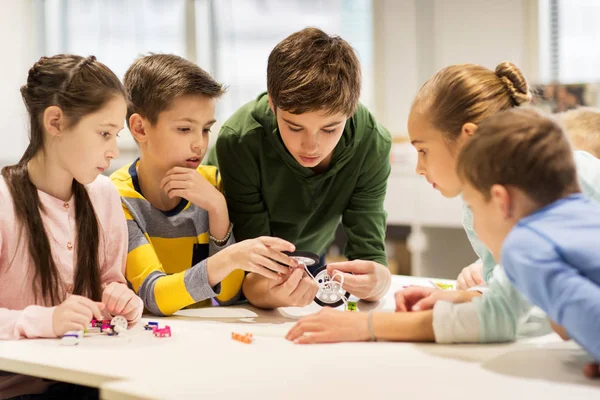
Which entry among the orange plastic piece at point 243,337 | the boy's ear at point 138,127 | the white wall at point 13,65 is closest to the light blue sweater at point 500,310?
the orange plastic piece at point 243,337

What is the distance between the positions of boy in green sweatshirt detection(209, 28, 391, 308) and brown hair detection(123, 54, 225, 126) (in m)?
0.16

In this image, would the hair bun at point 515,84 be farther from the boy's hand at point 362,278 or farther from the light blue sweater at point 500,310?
the boy's hand at point 362,278

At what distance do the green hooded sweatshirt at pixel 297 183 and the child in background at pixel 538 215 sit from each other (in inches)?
29.4

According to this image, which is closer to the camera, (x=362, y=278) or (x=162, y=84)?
(x=362, y=278)

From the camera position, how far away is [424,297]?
50.9 inches

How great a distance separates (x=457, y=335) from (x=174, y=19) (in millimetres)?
4047

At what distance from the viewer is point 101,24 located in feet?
16.3

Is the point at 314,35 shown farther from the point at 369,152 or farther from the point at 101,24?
the point at 101,24

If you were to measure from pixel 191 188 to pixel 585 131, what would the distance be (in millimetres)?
1095

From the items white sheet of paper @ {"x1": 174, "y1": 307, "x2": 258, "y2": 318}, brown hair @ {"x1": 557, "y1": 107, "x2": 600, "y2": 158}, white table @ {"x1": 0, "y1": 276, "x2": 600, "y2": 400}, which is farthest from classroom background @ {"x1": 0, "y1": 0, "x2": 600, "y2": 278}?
white table @ {"x1": 0, "y1": 276, "x2": 600, "y2": 400}

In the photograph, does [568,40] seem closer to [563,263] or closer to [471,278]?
[471,278]

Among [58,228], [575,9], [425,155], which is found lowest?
[58,228]

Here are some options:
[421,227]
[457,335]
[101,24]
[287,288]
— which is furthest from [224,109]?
[457,335]

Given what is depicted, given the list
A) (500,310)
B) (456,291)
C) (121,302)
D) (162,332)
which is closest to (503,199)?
(500,310)
